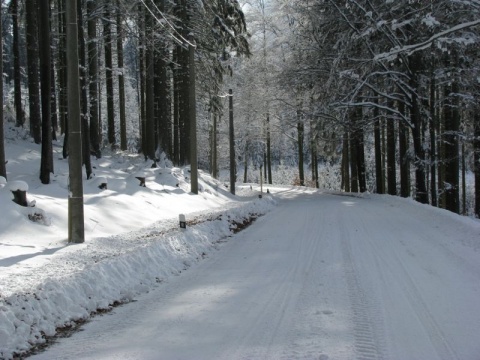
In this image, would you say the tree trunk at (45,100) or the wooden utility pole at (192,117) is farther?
the wooden utility pole at (192,117)

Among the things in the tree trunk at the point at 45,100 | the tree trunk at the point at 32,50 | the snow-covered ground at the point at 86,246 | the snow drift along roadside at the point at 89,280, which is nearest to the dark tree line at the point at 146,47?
the tree trunk at the point at 32,50

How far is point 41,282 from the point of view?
554 centimetres

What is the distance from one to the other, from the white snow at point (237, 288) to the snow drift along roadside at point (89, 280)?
Answer: 0.8 inches

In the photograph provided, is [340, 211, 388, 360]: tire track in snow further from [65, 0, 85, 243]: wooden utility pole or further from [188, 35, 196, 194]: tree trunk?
[188, 35, 196, 194]: tree trunk

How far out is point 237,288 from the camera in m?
6.46

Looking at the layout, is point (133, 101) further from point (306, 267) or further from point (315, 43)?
point (306, 267)

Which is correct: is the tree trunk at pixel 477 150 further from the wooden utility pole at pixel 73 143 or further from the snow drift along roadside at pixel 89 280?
the wooden utility pole at pixel 73 143

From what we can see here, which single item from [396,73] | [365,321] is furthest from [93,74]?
[365,321]

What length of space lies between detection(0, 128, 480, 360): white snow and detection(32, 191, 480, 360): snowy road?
21mm

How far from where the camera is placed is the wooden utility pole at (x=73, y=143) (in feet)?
29.2

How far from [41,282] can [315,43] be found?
22385mm

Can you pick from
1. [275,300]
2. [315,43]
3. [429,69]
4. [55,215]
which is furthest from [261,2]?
[275,300]

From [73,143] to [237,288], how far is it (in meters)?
4.95

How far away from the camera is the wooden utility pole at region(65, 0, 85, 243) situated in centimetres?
891
